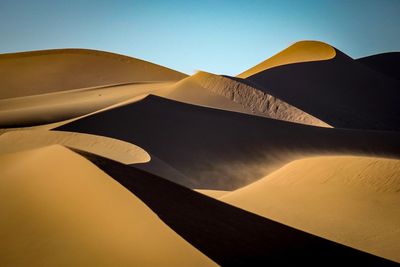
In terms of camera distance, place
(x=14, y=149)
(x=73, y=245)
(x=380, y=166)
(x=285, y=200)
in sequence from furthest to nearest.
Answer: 1. (x=14, y=149)
2. (x=380, y=166)
3. (x=285, y=200)
4. (x=73, y=245)

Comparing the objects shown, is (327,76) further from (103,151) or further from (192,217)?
(192,217)

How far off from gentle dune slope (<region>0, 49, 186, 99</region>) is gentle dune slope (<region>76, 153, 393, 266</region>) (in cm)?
4041

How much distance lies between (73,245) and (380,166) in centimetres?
904

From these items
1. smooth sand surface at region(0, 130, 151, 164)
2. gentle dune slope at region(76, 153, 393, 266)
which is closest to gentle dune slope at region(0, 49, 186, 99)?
smooth sand surface at region(0, 130, 151, 164)

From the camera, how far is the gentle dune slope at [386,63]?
47719mm

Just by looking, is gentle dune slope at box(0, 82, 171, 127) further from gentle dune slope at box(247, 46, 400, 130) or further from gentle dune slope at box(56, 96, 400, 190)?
gentle dune slope at box(247, 46, 400, 130)

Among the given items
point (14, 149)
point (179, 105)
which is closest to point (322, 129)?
point (179, 105)

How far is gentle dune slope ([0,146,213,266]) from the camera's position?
4102mm

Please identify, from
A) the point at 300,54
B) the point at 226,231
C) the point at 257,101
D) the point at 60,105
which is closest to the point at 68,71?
the point at 60,105

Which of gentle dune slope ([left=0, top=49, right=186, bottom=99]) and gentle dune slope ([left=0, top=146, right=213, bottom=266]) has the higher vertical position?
gentle dune slope ([left=0, top=49, right=186, bottom=99])

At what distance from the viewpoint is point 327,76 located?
133 ft

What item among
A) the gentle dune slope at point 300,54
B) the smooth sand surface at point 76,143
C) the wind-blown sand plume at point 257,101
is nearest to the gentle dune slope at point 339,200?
the smooth sand surface at point 76,143

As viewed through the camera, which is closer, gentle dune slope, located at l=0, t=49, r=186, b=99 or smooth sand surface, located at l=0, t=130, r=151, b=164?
smooth sand surface, located at l=0, t=130, r=151, b=164

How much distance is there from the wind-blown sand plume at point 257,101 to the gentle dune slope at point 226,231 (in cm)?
2106
